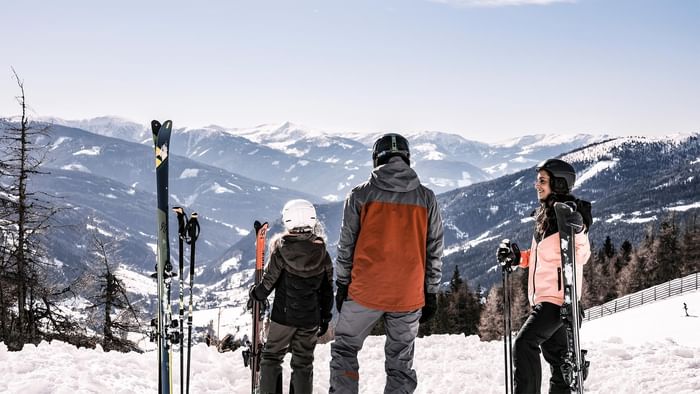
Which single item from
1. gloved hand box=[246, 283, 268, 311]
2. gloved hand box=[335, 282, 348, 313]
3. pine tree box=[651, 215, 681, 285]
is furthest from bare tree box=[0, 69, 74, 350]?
pine tree box=[651, 215, 681, 285]

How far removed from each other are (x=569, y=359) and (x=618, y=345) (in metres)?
4.79

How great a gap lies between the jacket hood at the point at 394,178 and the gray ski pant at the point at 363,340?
3.63ft

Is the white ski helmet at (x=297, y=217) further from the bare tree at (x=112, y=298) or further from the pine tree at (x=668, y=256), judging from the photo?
the pine tree at (x=668, y=256)

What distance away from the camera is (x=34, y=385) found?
639 cm

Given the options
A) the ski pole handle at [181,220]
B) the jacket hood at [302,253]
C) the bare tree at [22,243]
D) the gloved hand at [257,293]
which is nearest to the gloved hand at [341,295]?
the jacket hood at [302,253]

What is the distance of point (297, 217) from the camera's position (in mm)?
5883

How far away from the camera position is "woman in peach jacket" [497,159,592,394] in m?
5.24

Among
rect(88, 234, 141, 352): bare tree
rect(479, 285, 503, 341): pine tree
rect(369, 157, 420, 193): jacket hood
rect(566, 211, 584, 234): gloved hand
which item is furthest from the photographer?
rect(479, 285, 503, 341): pine tree

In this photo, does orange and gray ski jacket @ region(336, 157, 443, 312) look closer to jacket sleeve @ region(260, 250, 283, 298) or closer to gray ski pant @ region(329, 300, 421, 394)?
gray ski pant @ region(329, 300, 421, 394)

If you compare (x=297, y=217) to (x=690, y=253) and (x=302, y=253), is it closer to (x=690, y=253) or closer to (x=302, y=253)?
(x=302, y=253)

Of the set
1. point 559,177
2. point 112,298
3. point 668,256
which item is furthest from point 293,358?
point 668,256

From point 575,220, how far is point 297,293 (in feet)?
9.34

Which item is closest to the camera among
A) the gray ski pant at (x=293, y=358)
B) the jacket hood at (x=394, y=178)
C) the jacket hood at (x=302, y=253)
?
the jacket hood at (x=394, y=178)

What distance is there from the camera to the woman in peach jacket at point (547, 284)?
5242 mm
